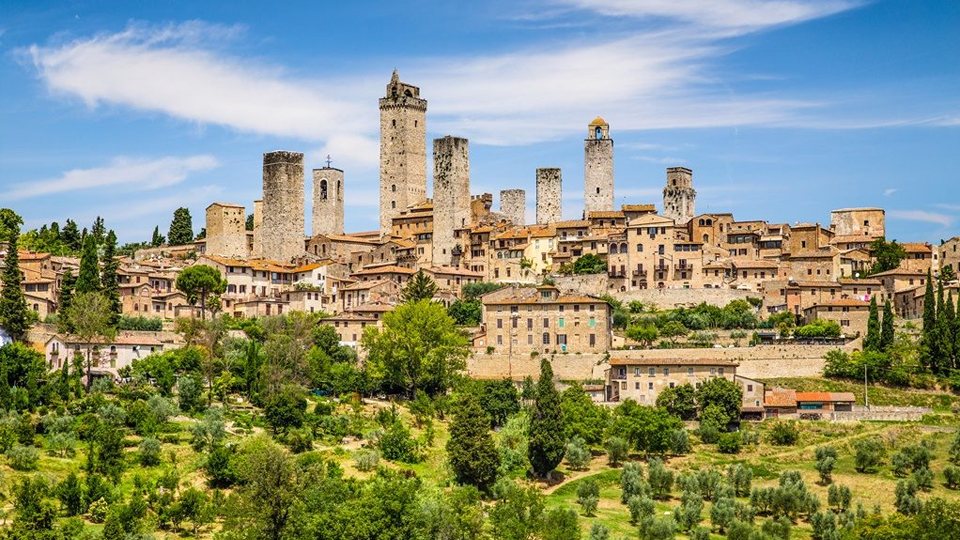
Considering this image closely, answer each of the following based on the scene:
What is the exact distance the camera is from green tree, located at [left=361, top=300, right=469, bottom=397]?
68.4m

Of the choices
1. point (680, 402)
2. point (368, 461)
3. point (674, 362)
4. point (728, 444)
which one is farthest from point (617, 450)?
point (368, 461)

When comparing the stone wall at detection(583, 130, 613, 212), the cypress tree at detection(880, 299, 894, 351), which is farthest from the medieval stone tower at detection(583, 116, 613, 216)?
the cypress tree at detection(880, 299, 894, 351)

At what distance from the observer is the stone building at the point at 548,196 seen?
104m

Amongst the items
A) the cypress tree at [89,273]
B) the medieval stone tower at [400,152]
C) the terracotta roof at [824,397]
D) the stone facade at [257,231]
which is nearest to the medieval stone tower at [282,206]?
the stone facade at [257,231]

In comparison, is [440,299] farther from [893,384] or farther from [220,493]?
[220,493]

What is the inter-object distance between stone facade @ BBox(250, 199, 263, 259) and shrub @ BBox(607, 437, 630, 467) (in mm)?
43786

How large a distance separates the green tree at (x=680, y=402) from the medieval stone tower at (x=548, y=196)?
3970 centimetres

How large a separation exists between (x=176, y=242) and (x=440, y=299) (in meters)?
34.8

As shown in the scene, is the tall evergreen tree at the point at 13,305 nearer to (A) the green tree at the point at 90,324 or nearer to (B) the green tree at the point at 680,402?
(A) the green tree at the point at 90,324

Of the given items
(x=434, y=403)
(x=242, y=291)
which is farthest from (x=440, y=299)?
(x=434, y=403)

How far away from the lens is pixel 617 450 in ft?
197

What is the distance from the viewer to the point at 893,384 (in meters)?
69.1

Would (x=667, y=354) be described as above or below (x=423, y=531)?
above

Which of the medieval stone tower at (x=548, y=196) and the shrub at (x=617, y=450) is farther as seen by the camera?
the medieval stone tower at (x=548, y=196)
